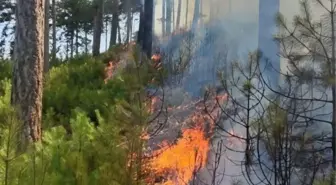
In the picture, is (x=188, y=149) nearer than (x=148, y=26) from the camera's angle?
Yes

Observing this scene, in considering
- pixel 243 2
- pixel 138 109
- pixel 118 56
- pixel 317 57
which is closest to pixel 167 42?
pixel 118 56

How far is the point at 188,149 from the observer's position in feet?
19.4

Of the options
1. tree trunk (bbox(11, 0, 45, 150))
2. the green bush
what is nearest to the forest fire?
tree trunk (bbox(11, 0, 45, 150))

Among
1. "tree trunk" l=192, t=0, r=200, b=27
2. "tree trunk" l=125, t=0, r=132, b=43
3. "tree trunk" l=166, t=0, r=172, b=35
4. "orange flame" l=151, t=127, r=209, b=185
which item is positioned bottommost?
"orange flame" l=151, t=127, r=209, b=185

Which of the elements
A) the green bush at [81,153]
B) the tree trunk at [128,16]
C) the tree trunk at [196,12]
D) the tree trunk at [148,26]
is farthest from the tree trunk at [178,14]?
the tree trunk at [128,16]

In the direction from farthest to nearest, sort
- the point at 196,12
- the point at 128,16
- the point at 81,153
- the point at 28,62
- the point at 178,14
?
1. the point at 128,16
2. the point at 178,14
3. the point at 196,12
4. the point at 28,62
5. the point at 81,153

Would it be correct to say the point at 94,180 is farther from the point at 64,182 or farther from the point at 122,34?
the point at 122,34

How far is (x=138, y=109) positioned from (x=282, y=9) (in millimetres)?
2966

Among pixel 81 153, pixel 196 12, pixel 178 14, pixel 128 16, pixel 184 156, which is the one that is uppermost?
pixel 128 16

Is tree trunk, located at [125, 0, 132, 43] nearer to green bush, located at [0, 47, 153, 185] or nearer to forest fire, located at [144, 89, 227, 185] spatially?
forest fire, located at [144, 89, 227, 185]

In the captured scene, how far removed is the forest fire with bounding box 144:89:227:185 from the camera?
5199 millimetres

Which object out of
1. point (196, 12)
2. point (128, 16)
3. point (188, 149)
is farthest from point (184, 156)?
point (128, 16)

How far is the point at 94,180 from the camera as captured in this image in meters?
3.01

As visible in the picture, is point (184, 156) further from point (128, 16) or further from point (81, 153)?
point (128, 16)
